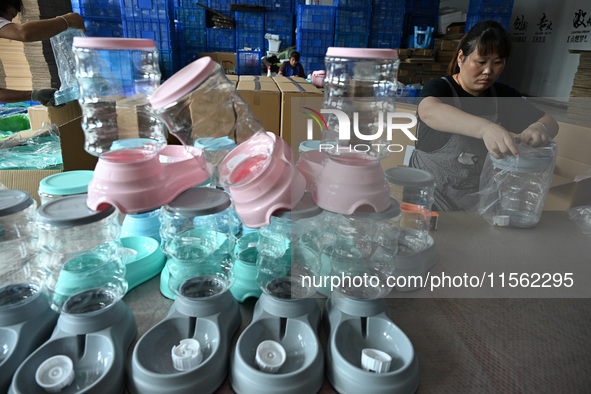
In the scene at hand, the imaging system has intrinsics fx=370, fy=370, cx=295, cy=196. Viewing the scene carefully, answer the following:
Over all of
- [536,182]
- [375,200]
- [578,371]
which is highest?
[375,200]

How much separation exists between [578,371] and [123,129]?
4.49 feet

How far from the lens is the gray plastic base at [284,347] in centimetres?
61

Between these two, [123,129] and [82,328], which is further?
[123,129]

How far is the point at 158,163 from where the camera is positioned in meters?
0.74

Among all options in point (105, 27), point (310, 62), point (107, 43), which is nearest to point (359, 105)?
point (107, 43)

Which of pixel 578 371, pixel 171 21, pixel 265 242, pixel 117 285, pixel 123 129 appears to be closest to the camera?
pixel 578 371

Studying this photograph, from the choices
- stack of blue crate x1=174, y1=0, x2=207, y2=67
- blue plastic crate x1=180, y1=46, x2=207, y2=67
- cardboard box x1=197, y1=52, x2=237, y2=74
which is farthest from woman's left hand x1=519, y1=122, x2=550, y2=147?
blue plastic crate x1=180, y1=46, x2=207, y2=67

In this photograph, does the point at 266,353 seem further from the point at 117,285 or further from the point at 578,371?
the point at 578,371

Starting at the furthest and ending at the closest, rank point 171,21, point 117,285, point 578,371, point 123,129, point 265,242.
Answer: point 171,21, point 123,129, point 265,242, point 117,285, point 578,371

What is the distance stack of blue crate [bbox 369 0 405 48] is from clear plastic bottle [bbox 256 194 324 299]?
452 centimetres

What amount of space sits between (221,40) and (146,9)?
125 cm

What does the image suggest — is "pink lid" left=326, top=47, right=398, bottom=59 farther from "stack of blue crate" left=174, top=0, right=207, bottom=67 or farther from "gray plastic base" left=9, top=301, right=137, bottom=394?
"stack of blue crate" left=174, top=0, right=207, bottom=67

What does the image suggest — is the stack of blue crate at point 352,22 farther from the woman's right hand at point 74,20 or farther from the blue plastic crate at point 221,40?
the woman's right hand at point 74,20

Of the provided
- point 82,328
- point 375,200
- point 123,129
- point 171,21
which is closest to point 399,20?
point 171,21
